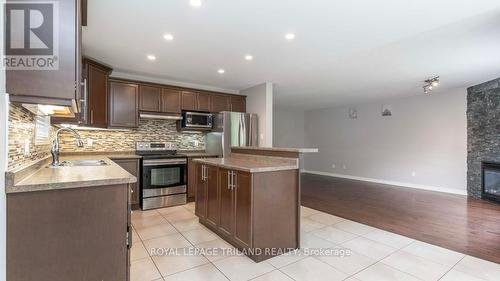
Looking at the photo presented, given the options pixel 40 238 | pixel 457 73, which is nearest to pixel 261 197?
pixel 40 238

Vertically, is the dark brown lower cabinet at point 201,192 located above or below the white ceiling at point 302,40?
below

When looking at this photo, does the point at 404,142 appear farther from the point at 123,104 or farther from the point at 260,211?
the point at 123,104

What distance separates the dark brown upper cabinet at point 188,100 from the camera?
16.0 ft

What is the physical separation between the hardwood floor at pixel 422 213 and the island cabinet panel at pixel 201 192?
2.08m

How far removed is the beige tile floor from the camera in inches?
84.6

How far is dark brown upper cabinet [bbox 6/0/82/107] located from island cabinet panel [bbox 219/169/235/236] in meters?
1.68

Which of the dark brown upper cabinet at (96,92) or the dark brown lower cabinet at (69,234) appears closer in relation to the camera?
the dark brown lower cabinet at (69,234)

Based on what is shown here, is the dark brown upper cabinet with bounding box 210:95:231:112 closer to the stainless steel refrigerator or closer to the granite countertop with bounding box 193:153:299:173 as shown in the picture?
the stainless steel refrigerator

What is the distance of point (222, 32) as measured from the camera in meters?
2.78

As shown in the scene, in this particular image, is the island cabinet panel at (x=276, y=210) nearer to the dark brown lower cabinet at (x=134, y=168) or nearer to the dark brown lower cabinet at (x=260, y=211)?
the dark brown lower cabinet at (x=260, y=211)

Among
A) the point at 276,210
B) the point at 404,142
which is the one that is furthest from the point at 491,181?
the point at 276,210

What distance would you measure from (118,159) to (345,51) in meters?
3.77

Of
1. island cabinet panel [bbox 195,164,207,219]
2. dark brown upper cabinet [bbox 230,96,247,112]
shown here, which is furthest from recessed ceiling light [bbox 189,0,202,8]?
dark brown upper cabinet [bbox 230,96,247,112]

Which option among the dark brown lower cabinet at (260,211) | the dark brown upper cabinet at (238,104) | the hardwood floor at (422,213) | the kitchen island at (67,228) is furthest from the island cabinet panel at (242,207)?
the dark brown upper cabinet at (238,104)
